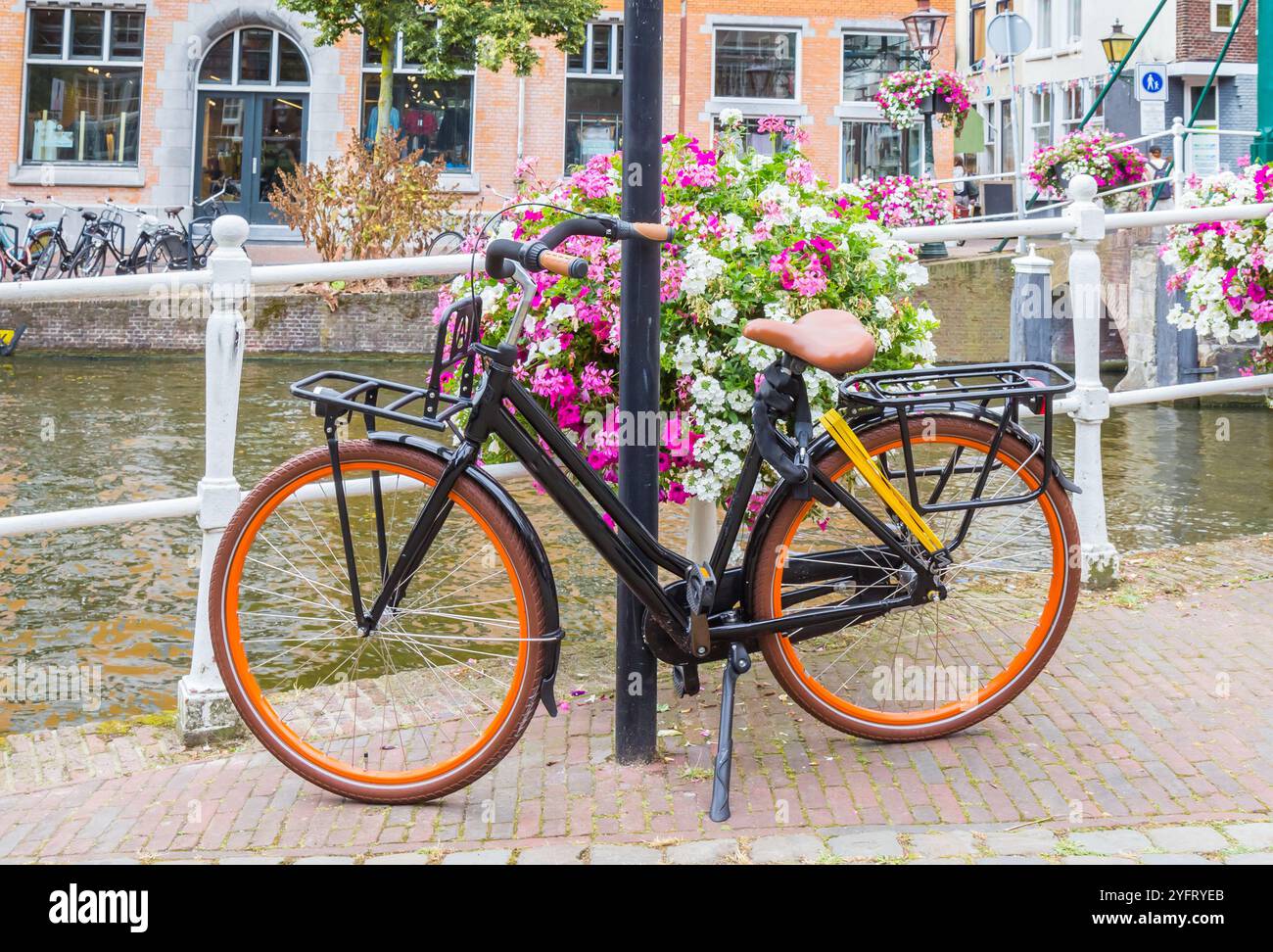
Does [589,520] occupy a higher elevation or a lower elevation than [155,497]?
lower

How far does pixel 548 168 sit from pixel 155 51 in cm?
758

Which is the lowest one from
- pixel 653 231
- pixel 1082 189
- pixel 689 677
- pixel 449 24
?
pixel 689 677

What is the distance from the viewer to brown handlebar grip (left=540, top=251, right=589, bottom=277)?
330 centimetres

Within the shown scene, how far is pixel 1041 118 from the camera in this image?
35.0 m

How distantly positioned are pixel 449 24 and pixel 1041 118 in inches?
680

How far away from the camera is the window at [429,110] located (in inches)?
1121

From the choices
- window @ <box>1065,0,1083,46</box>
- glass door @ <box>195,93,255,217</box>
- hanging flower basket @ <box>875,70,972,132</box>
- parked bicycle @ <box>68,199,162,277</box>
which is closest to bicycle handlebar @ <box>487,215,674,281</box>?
parked bicycle @ <box>68,199,162,277</box>

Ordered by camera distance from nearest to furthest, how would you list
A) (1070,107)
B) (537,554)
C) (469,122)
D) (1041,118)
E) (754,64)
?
(537,554)
(469,122)
(754,64)
(1070,107)
(1041,118)

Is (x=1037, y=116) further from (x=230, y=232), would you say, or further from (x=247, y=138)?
(x=230, y=232)

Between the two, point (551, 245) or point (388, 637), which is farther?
point (388, 637)

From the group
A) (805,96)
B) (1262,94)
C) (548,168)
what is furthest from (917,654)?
(805,96)

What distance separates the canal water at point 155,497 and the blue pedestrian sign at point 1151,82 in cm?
1427

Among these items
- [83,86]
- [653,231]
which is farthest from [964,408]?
[83,86]

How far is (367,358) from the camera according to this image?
17.4 m
